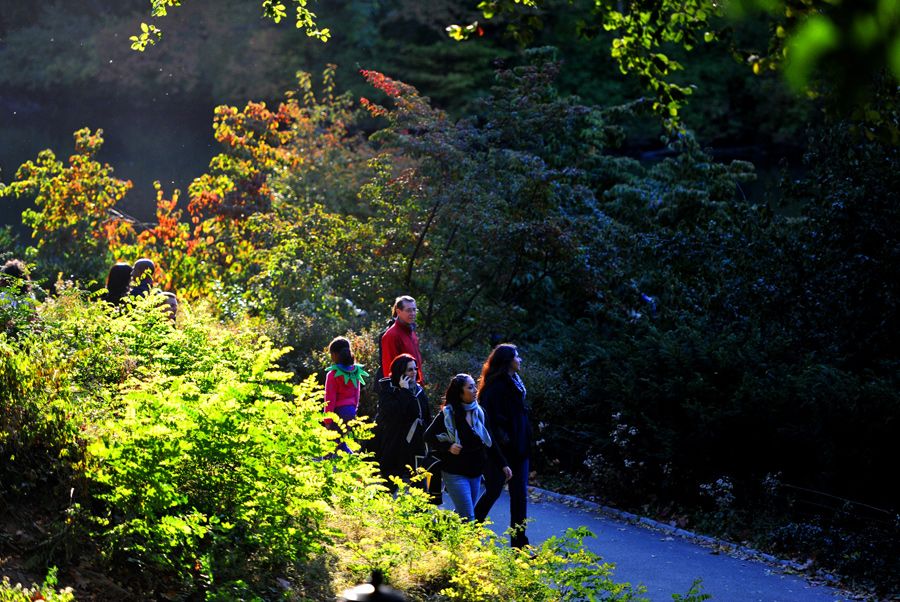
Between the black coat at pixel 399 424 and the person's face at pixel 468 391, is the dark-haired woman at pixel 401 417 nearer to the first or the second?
the black coat at pixel 399 424

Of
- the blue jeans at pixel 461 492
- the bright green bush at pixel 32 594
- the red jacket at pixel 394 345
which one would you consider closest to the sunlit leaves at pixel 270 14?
the red jacket at pixel 394 345

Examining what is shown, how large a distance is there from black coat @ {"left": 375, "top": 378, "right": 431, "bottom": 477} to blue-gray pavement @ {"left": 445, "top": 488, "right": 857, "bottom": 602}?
1412 millimetres

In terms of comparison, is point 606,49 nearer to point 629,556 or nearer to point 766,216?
point 766,216

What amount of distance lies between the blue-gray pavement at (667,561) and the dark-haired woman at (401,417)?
141 centimetres

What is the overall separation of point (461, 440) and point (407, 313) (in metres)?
2.01

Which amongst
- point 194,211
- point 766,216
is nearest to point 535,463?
point 766,216

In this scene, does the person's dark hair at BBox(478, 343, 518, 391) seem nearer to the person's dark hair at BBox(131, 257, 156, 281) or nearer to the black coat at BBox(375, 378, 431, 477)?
the black coat at BBox(375, 378, 431, 477)

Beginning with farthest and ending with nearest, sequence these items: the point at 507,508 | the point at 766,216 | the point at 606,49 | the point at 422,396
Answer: the point at 606,49 → the point at 766,216 → the point at 507,508 → the point at 422,396

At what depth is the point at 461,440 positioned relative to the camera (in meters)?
8.78

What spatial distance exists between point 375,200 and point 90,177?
758cm

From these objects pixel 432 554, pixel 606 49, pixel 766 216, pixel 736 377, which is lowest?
pixel 432 554

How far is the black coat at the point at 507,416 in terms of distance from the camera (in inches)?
366

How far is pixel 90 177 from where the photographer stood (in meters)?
22.6

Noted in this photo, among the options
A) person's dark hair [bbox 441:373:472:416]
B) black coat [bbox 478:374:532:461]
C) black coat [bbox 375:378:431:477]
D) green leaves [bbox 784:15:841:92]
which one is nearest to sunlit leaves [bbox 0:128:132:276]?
black coat [bbox 375:378:431:477]
